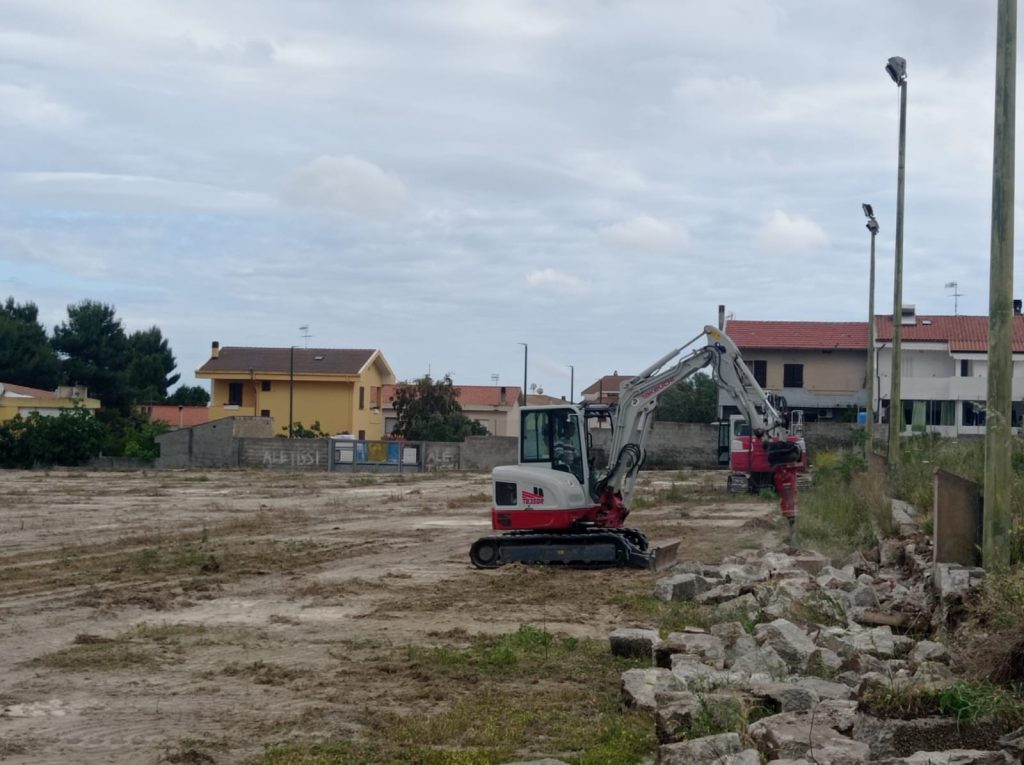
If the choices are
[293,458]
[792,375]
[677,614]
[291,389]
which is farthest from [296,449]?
[677,614]

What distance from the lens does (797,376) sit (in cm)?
7512

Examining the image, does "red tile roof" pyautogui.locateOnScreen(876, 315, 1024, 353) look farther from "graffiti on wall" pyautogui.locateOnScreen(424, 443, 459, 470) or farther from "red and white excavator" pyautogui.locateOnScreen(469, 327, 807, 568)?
"red and white excavator" pyautogui.locateOnScreen(469, 327, 807, 568)

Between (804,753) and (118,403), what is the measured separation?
84.3 m

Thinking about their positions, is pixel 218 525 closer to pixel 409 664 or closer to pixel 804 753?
pixel 409 664

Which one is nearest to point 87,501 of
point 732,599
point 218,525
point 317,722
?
point 218,525

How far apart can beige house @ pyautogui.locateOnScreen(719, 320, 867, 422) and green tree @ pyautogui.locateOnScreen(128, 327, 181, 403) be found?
154 ft

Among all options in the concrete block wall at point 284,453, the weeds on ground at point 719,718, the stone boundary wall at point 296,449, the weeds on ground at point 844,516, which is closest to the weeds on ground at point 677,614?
the weeds on ground at point 719,718

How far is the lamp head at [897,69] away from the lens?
28.8m

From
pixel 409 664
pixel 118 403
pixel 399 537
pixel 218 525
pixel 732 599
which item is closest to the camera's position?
pixel 409 664

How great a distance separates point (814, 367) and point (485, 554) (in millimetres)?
56705

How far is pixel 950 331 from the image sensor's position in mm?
73188

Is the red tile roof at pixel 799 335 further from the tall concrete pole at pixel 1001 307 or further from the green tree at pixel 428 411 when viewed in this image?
the tall concrete pole at pixel 1001 307

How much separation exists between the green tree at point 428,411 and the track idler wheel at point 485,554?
5696 cm

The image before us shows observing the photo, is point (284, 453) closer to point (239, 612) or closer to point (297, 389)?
point (297, 389)
